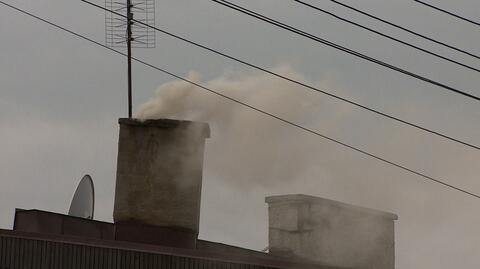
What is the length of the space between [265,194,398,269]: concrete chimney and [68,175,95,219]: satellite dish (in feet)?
16.9

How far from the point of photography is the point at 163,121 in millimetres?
29312

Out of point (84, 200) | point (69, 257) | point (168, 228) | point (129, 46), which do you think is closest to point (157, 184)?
point (168, 228)

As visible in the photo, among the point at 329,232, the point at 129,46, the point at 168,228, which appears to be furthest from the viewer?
the point at 129,46


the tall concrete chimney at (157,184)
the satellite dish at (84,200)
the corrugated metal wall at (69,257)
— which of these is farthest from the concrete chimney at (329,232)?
the corrugated metal wall at (69,257)

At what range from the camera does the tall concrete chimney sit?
93.7ft

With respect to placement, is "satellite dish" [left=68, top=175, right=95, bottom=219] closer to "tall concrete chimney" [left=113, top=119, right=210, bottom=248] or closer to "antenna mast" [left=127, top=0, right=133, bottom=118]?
"tall concrete chimney" [left=113, top=119, right=210, bottom=248]

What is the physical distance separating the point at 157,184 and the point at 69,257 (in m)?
5.87

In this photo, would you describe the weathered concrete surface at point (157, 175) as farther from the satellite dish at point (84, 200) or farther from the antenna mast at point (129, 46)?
the antenna mast at point (129, 46)

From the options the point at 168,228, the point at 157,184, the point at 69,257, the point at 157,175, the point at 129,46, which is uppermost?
the point at 129,46

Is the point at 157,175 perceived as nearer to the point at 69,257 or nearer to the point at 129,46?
the point at 69,257

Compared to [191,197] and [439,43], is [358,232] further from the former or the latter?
[439,43]

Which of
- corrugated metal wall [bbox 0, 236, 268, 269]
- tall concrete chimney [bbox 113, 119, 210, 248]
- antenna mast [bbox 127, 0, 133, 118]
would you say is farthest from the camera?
antenna mast [bbox 127, 0, 133, 118]

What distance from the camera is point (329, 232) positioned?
3272 cm

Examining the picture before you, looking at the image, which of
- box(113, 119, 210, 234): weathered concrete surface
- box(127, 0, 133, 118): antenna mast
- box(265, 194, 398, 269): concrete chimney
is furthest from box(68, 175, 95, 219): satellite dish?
box(127, 0, 133, 118): antenna mast
